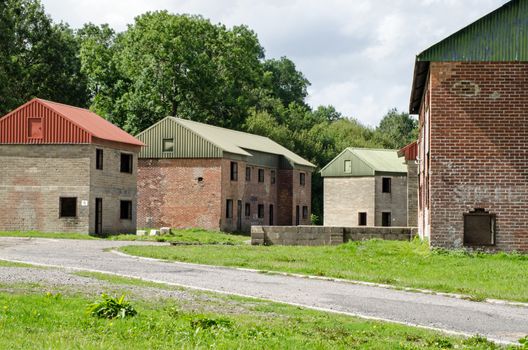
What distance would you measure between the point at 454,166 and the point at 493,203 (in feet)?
5.42

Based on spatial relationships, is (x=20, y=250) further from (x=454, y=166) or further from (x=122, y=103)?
(x=122, y=103)

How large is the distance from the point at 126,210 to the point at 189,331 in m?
42.8

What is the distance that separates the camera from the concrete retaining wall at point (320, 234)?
36219 millimetres

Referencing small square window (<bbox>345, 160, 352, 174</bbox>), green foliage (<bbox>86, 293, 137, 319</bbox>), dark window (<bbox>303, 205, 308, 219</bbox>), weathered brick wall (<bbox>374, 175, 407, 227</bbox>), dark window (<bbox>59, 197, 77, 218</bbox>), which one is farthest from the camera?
dark window (<bbox>303, 205, 308, 219</bbox>)

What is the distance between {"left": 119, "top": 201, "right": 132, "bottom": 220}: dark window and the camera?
53.2 metres

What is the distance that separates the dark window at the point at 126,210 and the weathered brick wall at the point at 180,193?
23.3ft

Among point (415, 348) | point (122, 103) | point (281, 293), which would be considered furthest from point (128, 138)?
point (415, 348)

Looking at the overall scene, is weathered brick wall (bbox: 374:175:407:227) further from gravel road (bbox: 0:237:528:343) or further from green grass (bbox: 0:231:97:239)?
gravel road (bbox: 0:237:528:343)

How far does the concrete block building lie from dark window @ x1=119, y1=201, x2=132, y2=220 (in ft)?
78.4

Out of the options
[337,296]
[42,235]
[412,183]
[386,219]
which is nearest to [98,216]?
[42,235]

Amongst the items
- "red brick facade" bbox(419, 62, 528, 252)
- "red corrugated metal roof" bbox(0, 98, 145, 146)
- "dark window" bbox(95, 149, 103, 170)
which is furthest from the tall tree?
"red brick facade" bbox(419, 62, 528, 252)

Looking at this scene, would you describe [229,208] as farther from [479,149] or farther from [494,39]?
[494,39]

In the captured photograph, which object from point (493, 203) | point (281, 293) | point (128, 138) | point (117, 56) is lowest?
point (281, 293)

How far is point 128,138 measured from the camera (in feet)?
179
